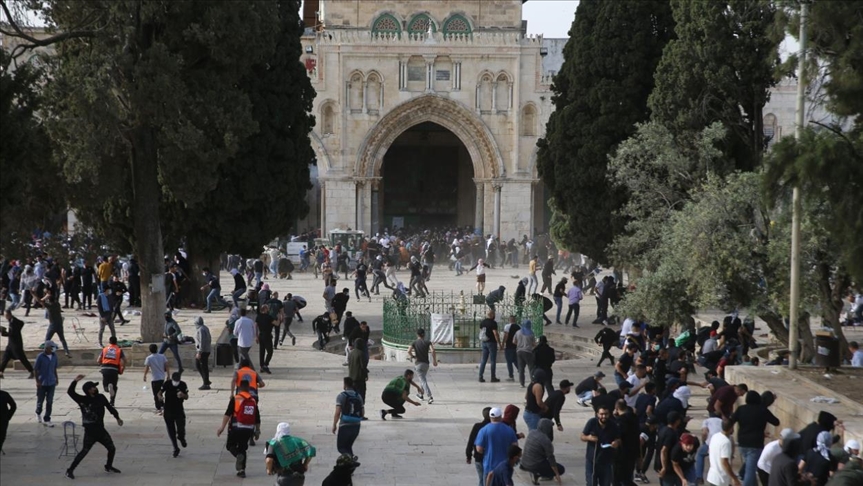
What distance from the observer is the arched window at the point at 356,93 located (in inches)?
1657

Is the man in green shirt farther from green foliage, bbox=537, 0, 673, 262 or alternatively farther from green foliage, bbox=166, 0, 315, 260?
green foliage, bbox=537, 0, 673, 262

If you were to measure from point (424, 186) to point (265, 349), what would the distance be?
3308cm

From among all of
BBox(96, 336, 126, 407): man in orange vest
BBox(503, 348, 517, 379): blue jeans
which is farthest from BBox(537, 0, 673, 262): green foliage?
BBox(96, 336, 126, 407): man in orange vest

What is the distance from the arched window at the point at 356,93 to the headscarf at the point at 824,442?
33.4 m

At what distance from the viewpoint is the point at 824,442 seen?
1011 cm

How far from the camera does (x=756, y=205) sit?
17.1 meters

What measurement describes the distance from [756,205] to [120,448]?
9.94 metres

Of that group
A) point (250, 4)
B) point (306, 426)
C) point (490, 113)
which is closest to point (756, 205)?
point (306, 426)

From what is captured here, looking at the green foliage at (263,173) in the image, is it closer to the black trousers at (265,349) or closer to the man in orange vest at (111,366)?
the black trousers at (265,349)

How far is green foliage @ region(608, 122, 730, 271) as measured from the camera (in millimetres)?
19484

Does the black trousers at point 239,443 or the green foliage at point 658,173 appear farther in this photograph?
the green foliage at point 658,173

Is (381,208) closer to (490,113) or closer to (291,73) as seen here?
(490,113)

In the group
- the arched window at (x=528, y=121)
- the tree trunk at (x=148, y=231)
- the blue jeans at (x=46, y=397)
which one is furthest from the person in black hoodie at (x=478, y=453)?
the arched window at (x=528, y=121)

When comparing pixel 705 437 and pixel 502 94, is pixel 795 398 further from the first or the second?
pixel 502 94
